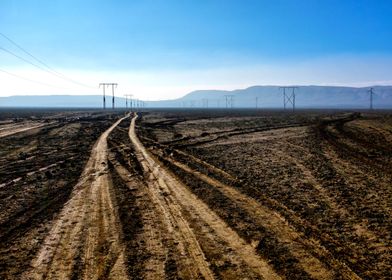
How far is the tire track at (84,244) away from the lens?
19.9 feet

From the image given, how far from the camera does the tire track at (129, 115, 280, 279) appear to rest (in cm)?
618

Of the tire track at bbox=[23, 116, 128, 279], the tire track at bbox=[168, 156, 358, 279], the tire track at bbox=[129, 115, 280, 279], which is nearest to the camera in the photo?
the tire track at bbox=[168, 156, 358, 279]

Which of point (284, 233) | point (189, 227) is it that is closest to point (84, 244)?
point (189, 227)

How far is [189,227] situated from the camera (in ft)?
26.2

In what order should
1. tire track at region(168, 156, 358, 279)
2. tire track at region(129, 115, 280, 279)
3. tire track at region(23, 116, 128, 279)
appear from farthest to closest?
tire track at region(129, 115, 280, 279)
tire track at region(23, 116, 128, 279)
tire track at region(168, 156, 358, 279)

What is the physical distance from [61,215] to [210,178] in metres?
5.23

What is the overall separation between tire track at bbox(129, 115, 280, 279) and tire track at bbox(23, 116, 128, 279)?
1.09 m

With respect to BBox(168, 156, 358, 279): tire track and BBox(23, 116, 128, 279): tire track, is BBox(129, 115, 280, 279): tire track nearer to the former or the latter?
BBox(168, 156, 358, 279): tire track

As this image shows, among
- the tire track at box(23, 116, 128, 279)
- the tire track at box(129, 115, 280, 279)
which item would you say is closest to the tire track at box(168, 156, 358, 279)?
the tire track at box(129, 115, 280, 279)

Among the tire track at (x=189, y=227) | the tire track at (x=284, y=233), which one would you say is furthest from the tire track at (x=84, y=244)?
the tire track at (x=284, y=233)

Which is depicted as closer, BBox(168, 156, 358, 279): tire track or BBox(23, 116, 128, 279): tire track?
BBox(168, 156, 358, 279): tire track

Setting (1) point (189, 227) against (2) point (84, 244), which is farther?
(1) point (189, 227)

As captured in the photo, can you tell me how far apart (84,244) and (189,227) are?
1.96 m

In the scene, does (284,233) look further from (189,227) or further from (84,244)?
(84,244)
